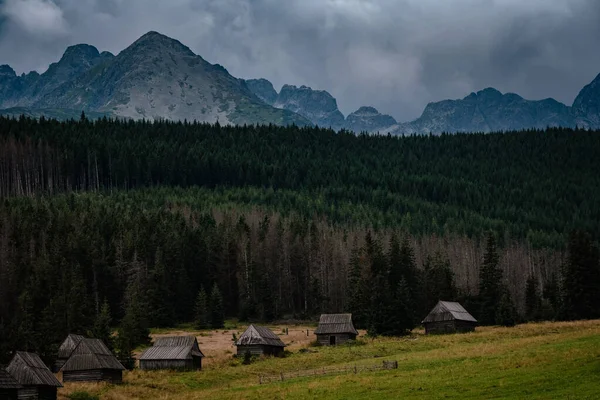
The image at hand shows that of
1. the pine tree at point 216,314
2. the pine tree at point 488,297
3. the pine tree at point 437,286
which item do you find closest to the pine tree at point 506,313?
the pine tree at point 488,297

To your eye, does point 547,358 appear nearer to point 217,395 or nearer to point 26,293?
point 217,395

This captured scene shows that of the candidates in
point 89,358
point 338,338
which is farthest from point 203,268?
point 89,358

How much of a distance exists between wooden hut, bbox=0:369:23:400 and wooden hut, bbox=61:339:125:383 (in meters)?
Answer: 12.2

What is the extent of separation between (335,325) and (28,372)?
45.8 metres

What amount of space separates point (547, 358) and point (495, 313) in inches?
2162

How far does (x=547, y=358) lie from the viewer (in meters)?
59.1

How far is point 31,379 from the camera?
204 ft

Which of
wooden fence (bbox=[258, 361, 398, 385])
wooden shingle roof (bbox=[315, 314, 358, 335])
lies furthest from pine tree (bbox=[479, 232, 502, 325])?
wooden fence (bbox=[258, 361, 398, 385])

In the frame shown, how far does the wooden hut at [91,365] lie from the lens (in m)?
73.2

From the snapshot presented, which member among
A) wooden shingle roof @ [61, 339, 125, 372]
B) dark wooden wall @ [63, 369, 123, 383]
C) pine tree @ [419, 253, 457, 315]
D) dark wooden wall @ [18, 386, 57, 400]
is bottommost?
dark wooden wall @ [63, 369, 123, 383]

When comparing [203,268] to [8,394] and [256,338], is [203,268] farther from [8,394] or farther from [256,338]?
[8,394]

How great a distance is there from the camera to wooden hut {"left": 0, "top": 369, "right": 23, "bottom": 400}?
2319 inches

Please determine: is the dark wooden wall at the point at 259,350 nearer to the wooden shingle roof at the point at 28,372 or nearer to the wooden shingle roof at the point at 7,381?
the wooden shingle roof at the point at 28,372

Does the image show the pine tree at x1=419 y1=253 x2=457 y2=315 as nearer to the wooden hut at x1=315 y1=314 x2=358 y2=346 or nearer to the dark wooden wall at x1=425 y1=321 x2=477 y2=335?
the dark wooden wall at x1=425 y1=321 x2=477 y2=335
